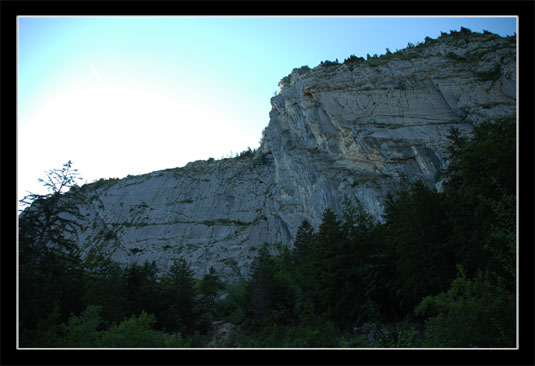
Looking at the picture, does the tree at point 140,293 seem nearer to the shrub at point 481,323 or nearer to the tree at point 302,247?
the tree at point 302,247

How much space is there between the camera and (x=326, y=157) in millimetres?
40000


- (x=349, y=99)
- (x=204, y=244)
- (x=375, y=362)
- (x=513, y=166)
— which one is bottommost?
(x=204, y=244)

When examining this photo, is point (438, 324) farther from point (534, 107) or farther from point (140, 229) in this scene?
point (140, 229)

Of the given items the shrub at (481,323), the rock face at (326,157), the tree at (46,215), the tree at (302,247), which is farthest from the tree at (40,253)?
the tree at (302,247)

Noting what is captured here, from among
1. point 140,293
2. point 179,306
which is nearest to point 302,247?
point 179,306

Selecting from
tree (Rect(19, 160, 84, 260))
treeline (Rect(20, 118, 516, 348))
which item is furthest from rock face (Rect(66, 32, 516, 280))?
tree (Rect(19, 160, 84, 260))

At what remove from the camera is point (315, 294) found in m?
19.5

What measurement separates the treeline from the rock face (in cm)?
1039

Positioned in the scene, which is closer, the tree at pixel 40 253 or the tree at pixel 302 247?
the tree at pixel 40 253

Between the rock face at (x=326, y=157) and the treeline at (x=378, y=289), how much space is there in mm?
10387

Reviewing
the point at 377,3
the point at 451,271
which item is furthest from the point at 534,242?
the point at 451,271

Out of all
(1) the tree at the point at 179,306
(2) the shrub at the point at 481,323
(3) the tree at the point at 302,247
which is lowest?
(1) the tree at the point at 179,306

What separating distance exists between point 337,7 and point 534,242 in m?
4.48

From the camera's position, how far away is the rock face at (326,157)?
112 feet
